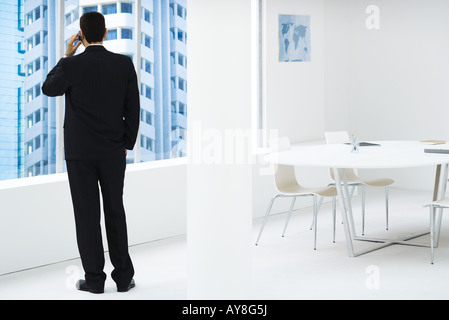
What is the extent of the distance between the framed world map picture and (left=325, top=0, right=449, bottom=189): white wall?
1.90 feet

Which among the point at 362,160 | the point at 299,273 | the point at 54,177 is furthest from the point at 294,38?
the point at 299,273

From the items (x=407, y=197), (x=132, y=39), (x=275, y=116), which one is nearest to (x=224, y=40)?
(x=132, y=39)

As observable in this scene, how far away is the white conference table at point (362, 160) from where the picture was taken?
4.94 metres

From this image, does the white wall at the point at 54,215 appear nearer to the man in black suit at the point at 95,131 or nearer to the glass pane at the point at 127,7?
the man in black suit at the point at 95,131

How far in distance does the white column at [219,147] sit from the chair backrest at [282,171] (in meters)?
2.68

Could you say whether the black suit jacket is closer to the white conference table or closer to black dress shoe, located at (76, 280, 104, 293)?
black dress shoe, located at (76, 280, 104, 293)

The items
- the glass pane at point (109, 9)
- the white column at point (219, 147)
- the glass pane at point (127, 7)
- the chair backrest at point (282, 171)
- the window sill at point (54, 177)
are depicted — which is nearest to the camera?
the white column at point (219, 147)

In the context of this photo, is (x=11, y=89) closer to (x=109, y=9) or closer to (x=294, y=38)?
(x=109, y=9)

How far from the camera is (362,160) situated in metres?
5.06

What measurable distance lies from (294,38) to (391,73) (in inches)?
66.0

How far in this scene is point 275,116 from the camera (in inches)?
314

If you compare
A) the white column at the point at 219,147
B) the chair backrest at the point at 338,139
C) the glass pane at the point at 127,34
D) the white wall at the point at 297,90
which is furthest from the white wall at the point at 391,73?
the white column at the point at 219,147

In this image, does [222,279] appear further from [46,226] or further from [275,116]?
[275,116]

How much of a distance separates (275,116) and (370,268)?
3224 mm
